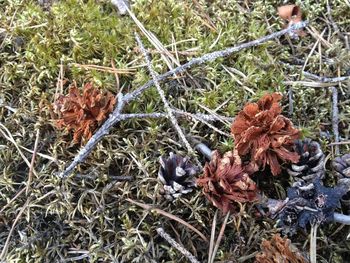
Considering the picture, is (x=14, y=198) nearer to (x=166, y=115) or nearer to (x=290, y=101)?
(x=166, y=115)

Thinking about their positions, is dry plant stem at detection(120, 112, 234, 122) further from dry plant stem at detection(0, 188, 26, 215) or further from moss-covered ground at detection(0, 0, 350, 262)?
dry plant stem at detection(0, 188, 26, 215)

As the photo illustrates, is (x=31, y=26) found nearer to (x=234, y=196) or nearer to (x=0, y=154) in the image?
(x=0, y=154)

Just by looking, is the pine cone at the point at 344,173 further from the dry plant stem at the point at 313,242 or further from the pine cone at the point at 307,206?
the dry plant stem at the point at 313,242

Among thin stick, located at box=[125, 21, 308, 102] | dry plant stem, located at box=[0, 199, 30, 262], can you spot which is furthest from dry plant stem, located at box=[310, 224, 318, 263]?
dry plant stem, located at box=[0, 199, 30, 262]

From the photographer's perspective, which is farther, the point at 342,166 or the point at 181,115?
the point at 181,115

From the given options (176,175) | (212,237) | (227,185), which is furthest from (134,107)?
(212,237)

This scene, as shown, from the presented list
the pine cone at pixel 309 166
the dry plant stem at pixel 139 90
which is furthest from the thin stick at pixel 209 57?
the pine cone at pixel 309 166

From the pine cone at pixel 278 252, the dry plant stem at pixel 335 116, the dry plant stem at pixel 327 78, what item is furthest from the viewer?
the dry plant stem at pixel 327 78
